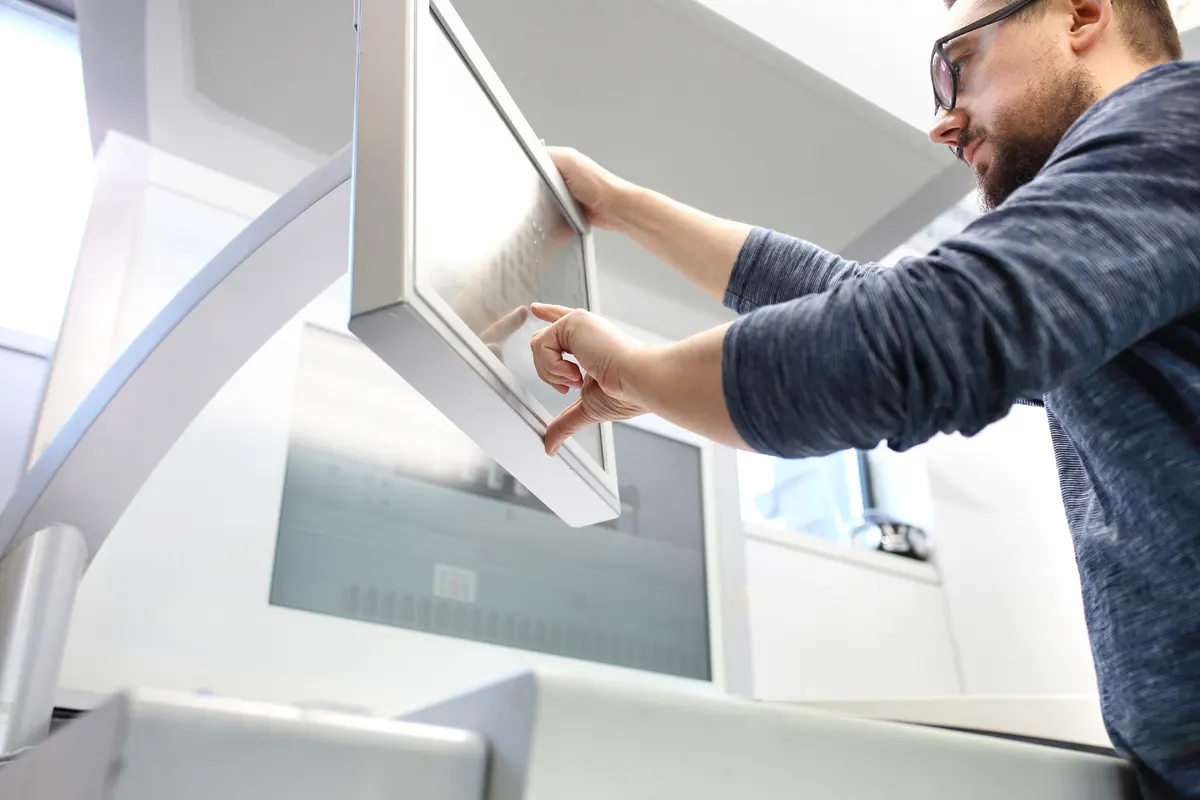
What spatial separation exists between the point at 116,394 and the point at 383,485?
0.47 metres

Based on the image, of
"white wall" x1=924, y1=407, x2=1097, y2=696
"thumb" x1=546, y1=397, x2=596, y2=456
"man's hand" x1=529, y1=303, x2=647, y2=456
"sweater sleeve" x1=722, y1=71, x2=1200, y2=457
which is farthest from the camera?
"white wall" x1=924, y1=407, x2=1097, y2=696

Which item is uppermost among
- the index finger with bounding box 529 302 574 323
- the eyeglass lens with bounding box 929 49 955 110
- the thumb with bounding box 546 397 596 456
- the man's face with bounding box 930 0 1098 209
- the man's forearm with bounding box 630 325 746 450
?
the eyeglass lens with bounding box 929 49 955 110

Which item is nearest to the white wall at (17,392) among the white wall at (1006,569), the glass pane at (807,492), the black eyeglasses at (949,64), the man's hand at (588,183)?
the man's hand at (588,183)

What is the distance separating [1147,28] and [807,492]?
1407 mm

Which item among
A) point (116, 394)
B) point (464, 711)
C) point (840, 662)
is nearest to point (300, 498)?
point (116, 394)

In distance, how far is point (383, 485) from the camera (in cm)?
127

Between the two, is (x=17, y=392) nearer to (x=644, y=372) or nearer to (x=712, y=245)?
(x=712, y=245)

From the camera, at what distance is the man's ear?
719 millimetres

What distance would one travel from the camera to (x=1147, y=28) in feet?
2.47

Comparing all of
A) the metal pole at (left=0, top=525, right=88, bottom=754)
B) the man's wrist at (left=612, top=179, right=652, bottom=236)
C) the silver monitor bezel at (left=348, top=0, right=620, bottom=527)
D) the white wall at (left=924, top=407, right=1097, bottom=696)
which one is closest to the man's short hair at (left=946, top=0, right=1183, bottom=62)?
the man's wrist at (left=612, top=179, right=652, bottom=236)

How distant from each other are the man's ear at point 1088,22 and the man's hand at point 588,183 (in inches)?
15.0

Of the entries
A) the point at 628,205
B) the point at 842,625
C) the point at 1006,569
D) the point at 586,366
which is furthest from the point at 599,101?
the point at 1006,569

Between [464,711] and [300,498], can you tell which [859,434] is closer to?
[464,711]

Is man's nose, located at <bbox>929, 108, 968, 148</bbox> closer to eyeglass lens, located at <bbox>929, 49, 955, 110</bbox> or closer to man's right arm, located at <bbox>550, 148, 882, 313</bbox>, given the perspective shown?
eyeglass lens, located at <bbox>929, 49, 955, 110</bbox>
